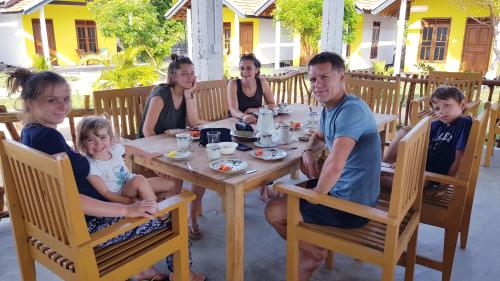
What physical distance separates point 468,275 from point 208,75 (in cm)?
335

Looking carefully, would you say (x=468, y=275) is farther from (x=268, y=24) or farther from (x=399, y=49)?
(x=268, y=24)

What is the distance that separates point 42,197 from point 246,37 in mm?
16740

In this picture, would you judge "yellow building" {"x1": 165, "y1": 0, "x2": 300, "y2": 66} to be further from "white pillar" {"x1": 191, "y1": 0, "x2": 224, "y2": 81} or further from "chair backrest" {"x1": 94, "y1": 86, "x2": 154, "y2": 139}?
"chair backrest" {"x1": 94, "y1": 86, "x2": 154, "y2": 139}

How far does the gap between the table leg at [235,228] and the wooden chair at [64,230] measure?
211 millimetres

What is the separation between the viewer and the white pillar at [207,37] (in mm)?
4477

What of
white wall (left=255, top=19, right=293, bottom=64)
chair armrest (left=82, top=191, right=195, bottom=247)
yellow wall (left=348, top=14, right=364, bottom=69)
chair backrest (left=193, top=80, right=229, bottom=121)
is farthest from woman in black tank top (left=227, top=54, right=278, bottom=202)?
white wall (left=255, top=19, right=293, bottom=64)

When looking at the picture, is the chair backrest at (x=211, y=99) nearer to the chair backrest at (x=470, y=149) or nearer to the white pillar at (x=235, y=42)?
the chair backrest at (x=470, y=149)

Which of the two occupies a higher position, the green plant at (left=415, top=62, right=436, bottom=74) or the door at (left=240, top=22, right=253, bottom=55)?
the door at (left=240, top=22, right=253, bottom=55)

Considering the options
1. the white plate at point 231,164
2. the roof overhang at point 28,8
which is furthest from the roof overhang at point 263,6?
the white plate at point 231,164

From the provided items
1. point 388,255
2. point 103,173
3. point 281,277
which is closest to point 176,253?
point 103,173

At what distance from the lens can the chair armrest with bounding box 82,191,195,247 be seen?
4.96 feet

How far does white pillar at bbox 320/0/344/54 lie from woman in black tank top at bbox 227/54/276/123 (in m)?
1.77

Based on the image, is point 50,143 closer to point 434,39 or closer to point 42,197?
point 42,197

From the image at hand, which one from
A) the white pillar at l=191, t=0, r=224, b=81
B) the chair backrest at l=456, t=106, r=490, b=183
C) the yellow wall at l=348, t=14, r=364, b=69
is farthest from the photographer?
the yellow wall at l=348, t=14, r=364, b=69
